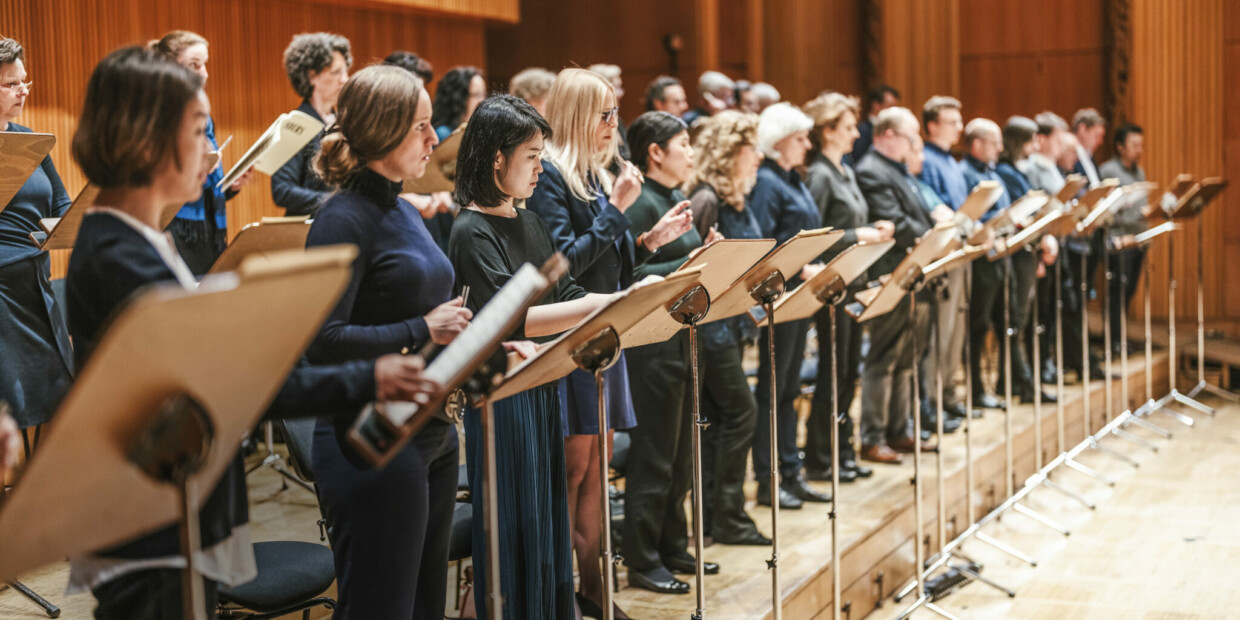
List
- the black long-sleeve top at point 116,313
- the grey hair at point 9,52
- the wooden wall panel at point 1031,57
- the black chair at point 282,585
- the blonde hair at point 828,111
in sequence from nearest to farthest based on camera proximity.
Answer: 1. the black long-sleeve top at point 116,313
2. the black chair at point 282,585
3. the grey hair at point 9,52
4. the blonde hair at point 828,111
5. the wooden wall panel at point 1031,57

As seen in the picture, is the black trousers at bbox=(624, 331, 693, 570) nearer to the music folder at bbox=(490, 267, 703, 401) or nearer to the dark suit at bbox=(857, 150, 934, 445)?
the music folder at bbox=(490, 267, 703, 401)

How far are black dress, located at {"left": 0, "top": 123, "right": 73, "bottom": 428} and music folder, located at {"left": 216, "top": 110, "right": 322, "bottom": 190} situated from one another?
490 millimetres

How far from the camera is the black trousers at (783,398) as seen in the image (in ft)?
13.1

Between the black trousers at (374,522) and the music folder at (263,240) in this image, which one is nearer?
the black trousers at (374,522)

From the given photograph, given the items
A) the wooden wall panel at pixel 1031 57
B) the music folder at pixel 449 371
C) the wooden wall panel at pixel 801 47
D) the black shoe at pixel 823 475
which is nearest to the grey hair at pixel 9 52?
the music folder at pixel 449 371

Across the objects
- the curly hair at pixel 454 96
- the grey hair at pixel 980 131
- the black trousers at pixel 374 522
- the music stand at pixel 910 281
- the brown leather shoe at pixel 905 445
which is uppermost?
the curly hair at pixel 454 96

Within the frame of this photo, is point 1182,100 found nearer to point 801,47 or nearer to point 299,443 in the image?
point 801,47

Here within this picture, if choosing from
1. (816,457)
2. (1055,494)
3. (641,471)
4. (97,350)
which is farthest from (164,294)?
(1055,494)

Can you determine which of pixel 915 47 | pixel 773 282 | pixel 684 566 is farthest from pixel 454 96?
pixel 915 47

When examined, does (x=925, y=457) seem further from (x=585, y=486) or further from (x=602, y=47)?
(x=602, y=47)

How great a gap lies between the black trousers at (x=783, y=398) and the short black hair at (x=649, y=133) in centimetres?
100

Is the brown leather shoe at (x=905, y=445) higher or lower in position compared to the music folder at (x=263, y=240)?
lower

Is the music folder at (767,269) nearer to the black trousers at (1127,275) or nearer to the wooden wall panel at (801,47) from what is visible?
the black trousers at (1127,275)

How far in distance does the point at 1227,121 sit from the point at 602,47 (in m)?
4.57
